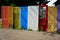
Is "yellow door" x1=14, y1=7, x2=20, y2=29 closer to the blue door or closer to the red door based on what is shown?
the blue door

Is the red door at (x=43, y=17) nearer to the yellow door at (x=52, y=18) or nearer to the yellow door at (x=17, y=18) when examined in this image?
the yellow door at (x=52, y=18)

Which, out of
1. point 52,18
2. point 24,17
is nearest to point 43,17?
point 52,18

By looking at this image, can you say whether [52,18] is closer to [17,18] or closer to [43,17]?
[43,17]

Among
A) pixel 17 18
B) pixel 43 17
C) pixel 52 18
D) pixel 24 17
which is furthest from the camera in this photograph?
pixel 17 18

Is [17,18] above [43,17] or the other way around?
the other way around

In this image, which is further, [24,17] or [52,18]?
[24,17]

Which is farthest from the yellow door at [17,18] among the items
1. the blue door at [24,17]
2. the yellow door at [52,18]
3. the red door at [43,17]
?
the yellow door at [52,18]

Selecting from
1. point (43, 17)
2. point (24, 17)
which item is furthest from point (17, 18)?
point (43, 17)

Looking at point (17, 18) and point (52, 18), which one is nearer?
point (52, 18)

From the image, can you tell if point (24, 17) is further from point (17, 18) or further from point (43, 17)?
point (43, 17)

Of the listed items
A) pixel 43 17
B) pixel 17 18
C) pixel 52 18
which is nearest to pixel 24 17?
pixel 17 18

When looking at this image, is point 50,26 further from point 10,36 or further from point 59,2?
point 59,2

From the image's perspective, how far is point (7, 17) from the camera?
15805mm

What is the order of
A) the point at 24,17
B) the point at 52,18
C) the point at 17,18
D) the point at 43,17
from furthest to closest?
the point at 17,18, the point at 24,17, the point at 43,17, the point at 52,18
